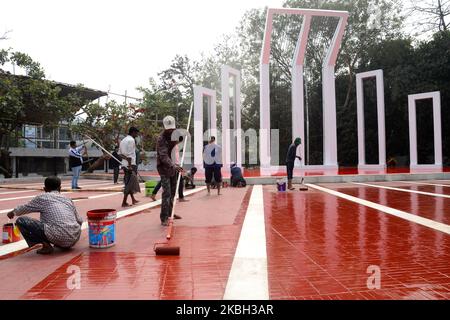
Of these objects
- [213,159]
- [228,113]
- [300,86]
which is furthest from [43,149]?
[213,159]

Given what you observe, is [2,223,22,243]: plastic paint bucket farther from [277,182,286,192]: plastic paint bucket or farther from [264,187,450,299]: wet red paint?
[277,182,286,192]: plastic paint bucket

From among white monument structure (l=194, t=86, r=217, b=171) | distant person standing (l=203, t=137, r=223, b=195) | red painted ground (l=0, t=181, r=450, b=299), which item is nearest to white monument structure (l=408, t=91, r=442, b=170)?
white monument structure (l=194, t=86, r=217, b=171)

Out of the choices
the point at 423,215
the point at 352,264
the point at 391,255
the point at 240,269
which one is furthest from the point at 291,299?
the point at 423,215

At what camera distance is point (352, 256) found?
377 cm

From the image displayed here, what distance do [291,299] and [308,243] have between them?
1.81 m

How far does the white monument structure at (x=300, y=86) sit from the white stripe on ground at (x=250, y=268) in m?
10.1

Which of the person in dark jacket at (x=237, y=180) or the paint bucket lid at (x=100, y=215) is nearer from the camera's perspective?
the paint bucket lid at (x=100, y=215)

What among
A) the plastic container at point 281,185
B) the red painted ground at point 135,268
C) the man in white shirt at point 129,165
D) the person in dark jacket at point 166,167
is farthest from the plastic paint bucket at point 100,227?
the plastic container at point 281,185

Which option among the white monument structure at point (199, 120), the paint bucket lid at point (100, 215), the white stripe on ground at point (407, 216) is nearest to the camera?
the paint bucket lid at point (100, 215)

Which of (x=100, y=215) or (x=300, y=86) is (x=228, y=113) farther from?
(x=100, y=215)

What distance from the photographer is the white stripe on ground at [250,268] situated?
276 centimetres

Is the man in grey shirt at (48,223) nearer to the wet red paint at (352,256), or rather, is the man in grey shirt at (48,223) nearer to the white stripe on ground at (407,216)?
the wet red paint at (352,256)

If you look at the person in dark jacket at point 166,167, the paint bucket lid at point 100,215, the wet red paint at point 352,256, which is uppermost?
A: the person in dark jacket at point 166,167

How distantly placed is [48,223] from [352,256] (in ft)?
10.5
